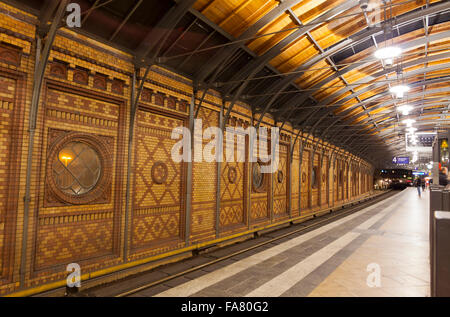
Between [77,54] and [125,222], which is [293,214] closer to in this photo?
[125,222]

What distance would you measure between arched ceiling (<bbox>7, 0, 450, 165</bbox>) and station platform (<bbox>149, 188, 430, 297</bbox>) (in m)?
5.63

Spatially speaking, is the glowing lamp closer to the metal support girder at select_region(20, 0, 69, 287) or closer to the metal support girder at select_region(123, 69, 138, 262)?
the metal support girder at select_region(20, 0, 69, 287)

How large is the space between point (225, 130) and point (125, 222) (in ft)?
17.4

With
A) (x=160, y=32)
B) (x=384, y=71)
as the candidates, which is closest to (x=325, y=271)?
(x=160, y=32)

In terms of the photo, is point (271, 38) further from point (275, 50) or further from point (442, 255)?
point (442, 255)

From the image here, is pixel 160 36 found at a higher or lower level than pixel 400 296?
higher

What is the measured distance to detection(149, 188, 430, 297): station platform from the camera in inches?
247

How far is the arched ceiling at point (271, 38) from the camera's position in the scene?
278 inches

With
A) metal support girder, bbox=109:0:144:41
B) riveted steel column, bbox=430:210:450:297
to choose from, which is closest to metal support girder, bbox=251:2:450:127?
metal support girder, bbox=109:0:144:41

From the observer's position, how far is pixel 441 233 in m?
4.44

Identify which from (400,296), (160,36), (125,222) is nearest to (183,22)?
(160,36)

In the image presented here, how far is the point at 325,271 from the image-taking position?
7574mm

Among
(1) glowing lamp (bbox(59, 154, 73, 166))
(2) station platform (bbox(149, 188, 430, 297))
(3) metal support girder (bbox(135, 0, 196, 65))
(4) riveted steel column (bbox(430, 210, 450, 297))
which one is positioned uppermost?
(3) metal support girder (bbox(135, 0, 196, 65))
